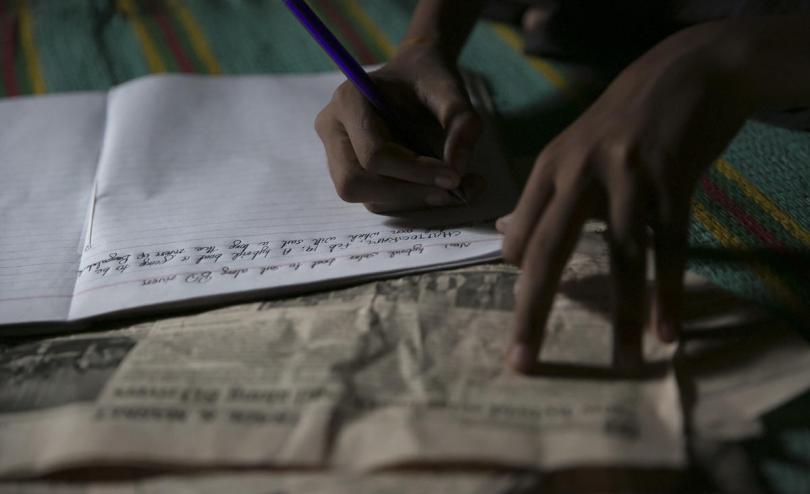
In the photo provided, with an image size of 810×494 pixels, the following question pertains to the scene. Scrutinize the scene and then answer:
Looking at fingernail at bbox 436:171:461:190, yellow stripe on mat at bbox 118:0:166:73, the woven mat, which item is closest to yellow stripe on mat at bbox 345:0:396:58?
the woven mat

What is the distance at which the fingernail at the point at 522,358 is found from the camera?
343mm

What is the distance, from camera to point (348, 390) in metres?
0.35

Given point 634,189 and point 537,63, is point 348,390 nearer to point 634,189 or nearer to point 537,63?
point 634,189

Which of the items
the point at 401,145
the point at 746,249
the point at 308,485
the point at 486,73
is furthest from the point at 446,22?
the point at 308,485

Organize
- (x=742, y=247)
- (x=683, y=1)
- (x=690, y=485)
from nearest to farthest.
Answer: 1. (x=690, y=485)
2. (x=742, y=247)
3. (x=683, y=1)

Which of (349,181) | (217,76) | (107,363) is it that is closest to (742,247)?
(349,181)

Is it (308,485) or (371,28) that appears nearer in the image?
(308,485)

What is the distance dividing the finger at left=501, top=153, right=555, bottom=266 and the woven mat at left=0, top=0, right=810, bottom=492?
14 centimetres

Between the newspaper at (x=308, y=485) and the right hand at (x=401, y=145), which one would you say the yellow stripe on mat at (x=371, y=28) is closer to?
the right hand at (x=401, y=145)

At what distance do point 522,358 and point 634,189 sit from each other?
0.31ft

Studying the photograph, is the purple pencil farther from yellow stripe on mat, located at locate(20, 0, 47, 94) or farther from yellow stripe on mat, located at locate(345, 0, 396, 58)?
yellow stripe on mat, located at locate(20, 0, 47, 94)

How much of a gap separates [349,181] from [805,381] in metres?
0.28

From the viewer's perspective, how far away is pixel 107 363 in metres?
0.38

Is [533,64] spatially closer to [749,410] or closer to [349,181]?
[349,181]
